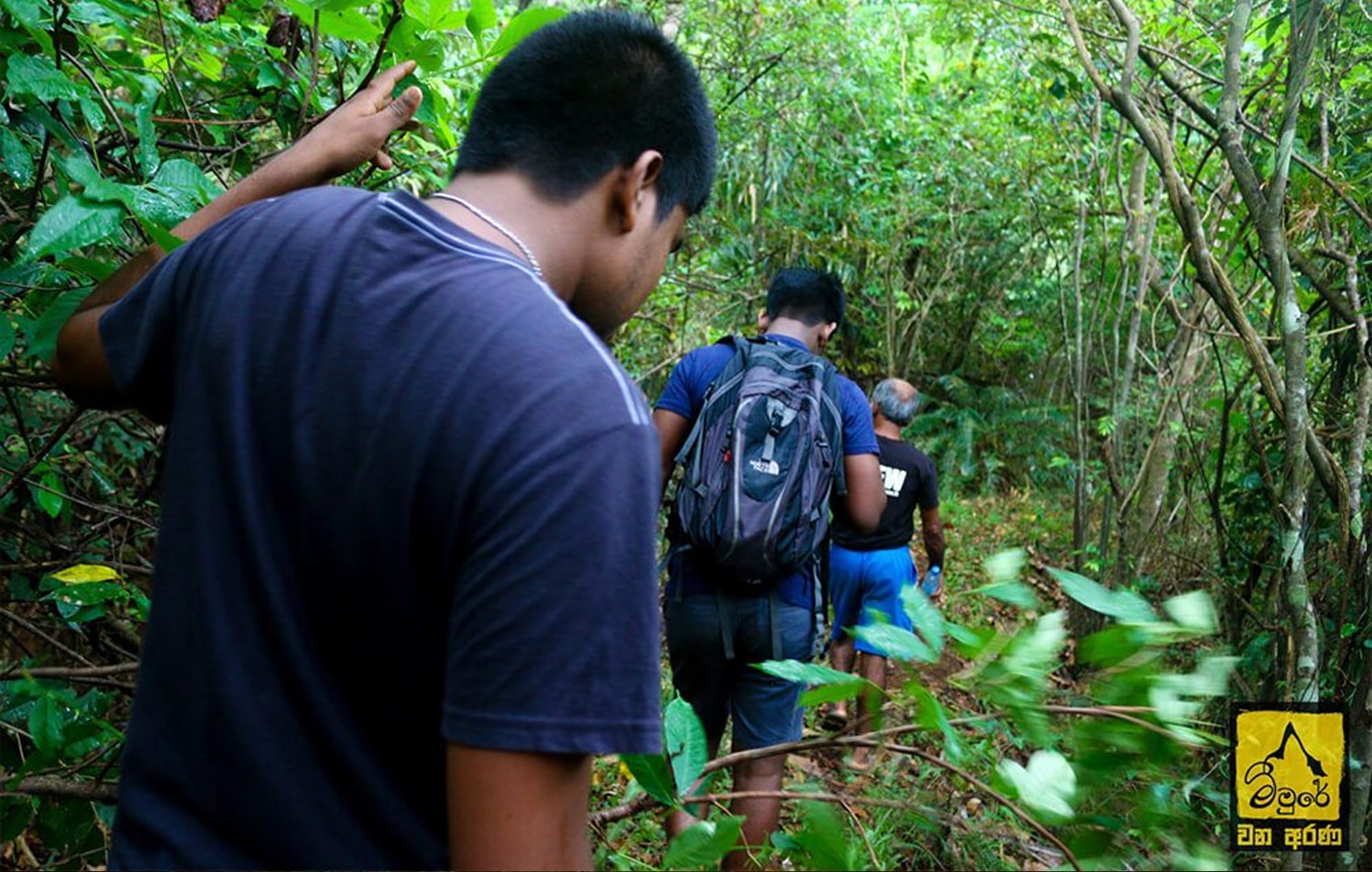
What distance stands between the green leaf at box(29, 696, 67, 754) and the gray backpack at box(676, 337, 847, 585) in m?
1.79

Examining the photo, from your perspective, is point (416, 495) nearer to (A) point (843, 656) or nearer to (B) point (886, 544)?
(B) point (886, 544)

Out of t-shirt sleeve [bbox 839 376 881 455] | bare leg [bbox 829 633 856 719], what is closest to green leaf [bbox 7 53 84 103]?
t-shirt sleeve [bbox 839 376 881 455]

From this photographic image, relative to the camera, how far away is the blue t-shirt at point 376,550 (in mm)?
850

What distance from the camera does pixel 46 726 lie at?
168 cm

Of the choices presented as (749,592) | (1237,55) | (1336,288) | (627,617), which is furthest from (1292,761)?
(627,617)

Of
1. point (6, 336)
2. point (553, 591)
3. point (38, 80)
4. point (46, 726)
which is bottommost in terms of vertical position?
point (46, 726)

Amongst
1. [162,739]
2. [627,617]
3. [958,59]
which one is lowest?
[162,739]

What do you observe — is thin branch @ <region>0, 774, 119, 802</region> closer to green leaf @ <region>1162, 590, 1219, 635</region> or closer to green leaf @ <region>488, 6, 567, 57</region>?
green leaf @ <region>488, 6, 567, 57</region>

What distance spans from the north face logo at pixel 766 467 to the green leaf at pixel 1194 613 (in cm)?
195

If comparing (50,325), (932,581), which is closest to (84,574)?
(50,325)

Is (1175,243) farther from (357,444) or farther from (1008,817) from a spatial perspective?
(357,444)

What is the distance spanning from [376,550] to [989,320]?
11187 mm

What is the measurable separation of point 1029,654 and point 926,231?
9.42m

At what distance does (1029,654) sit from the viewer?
1.12 metres
